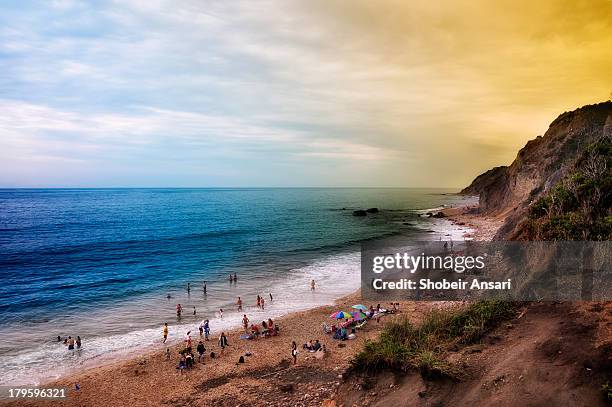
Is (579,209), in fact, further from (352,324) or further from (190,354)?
(190,354)

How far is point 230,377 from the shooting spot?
722 inches

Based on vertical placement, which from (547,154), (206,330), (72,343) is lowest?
(72,343)

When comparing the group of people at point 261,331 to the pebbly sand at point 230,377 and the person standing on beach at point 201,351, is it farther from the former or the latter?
the person standing on beach at point 201,351

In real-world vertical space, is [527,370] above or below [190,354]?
above

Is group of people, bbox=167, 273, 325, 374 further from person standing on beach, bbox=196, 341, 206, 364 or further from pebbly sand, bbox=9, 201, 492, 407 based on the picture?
pebbly sand, bbox=9, 201, 492, 407

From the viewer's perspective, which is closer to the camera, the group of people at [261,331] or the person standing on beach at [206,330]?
the group of people at [261,331]

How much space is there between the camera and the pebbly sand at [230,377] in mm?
15742

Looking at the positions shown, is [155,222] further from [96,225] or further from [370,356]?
[370,356]

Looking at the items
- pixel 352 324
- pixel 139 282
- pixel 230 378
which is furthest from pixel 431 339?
pixel 139 282

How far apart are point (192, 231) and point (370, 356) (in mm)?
65553

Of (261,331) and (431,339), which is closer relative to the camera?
(431,339)

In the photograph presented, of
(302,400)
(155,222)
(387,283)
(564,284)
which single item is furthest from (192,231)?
(564,284)

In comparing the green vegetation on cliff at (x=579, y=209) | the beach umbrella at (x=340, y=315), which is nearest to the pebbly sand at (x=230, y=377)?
the beach umbrella at (x=340, y=315)

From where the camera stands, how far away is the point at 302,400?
571 inches
